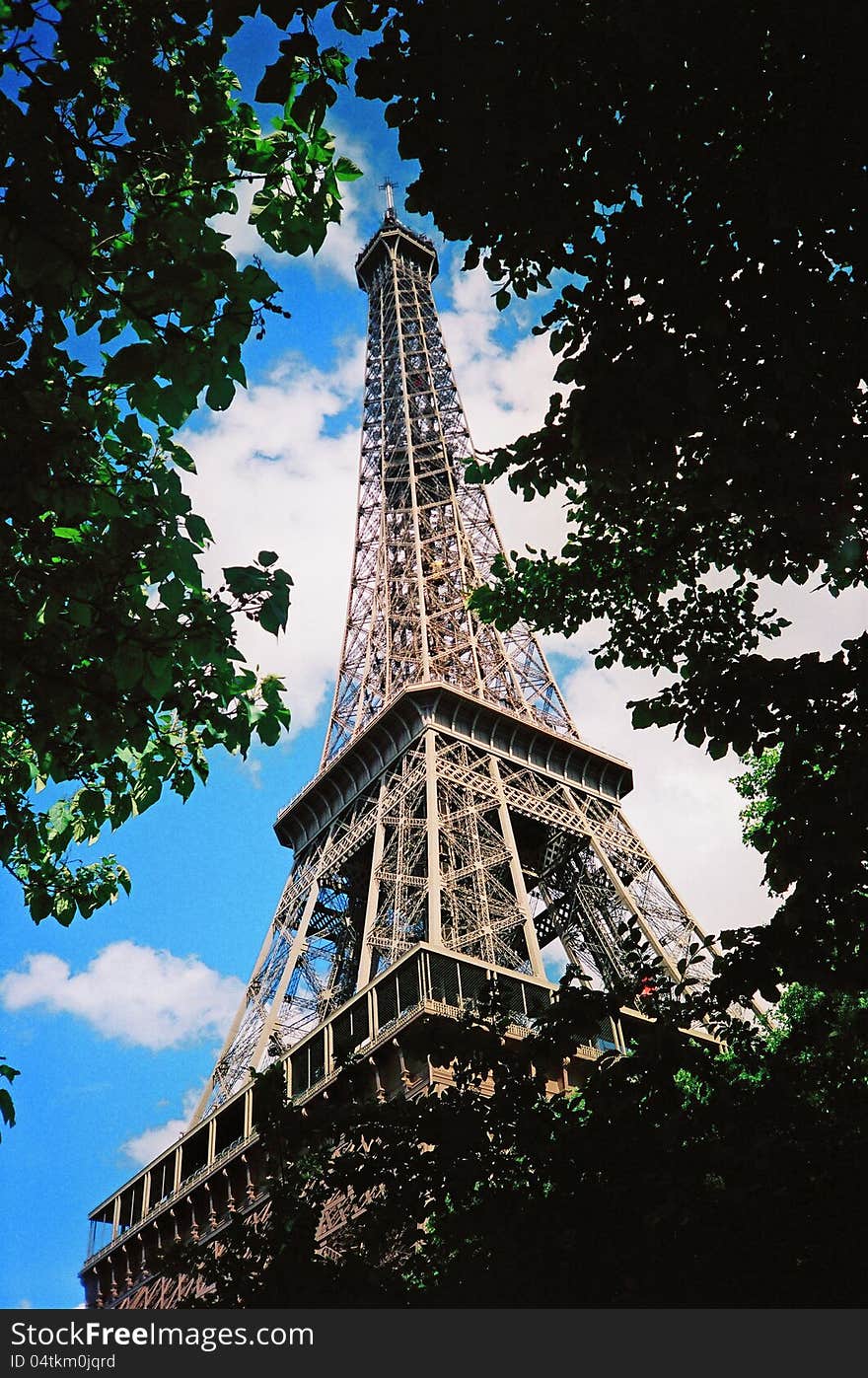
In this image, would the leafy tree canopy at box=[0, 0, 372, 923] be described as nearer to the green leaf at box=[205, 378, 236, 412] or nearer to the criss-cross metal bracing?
the green leaf at box=[205, 378, 236, 412]

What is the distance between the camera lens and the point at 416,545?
5144 centimetres

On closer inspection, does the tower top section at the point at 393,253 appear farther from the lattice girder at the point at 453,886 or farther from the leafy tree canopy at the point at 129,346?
the leafy tree canopy at the point at 129,346

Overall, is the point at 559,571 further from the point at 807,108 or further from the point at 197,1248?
the point at 197,1248

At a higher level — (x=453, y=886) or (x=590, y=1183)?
(x=453, y=886)

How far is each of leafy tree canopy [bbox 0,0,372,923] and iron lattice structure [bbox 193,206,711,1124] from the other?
20.2 m

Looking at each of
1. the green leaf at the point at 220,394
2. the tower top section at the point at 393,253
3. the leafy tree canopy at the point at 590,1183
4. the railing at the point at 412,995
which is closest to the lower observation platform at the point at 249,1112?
the railing at the point at 412,995

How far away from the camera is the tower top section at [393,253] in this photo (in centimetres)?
7238

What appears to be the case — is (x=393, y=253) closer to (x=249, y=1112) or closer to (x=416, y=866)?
(x=416, y=866)

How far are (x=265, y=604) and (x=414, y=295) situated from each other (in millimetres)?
66044

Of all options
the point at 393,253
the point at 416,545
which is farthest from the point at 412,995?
the point at 393,253

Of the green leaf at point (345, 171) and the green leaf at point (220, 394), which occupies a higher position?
the green leaf at point (345, 171)

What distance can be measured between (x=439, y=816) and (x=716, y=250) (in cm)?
2877

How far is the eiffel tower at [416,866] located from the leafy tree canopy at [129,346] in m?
17.8

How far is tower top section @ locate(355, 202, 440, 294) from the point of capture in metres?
72.4
